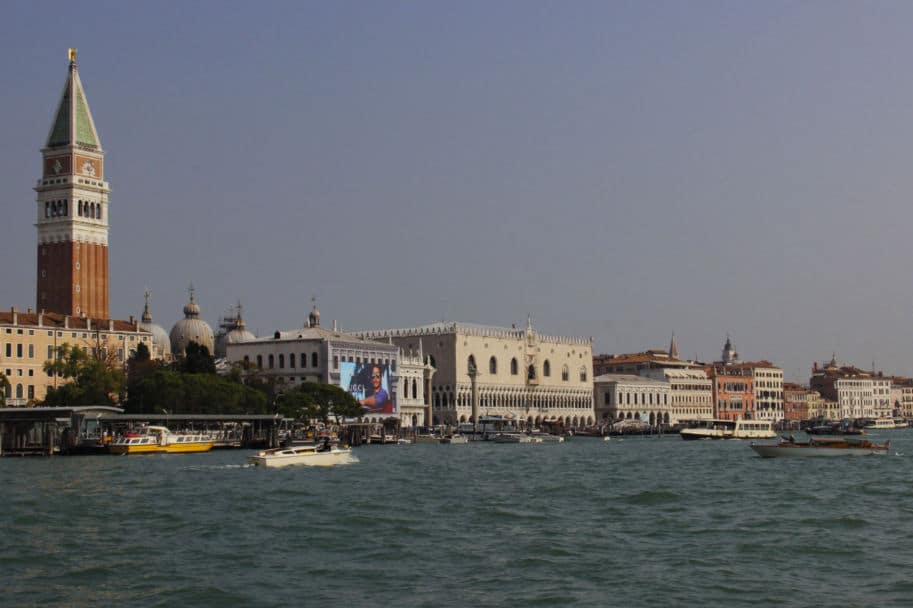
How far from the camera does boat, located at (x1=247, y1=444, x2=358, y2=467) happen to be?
46594mm

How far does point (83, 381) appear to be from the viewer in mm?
66875

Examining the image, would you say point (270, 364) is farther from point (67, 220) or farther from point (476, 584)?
point (476, 584)

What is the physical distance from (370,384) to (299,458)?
4384 cm

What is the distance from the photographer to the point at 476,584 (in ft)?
63.3

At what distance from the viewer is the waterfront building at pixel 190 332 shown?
9831cm

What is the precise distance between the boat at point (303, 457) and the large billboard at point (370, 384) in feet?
125

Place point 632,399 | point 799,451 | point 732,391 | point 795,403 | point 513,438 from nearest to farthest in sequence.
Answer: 1. point 799,451
2. point 513,438
3. point 632,399
4. point 732,391
5. point 795,403

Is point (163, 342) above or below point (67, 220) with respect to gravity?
below

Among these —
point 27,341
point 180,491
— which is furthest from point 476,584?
point 27,341

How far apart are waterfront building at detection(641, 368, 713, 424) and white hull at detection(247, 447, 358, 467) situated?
3513 inches

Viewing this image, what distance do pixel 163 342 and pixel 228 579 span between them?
77.9 metres

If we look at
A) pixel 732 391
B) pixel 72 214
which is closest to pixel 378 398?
pixel 72 214

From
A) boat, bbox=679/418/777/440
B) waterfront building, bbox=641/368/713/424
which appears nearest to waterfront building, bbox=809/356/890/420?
waterfront building, bbox=641/368/713/424

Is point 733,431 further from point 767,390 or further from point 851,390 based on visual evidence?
point 851,390
